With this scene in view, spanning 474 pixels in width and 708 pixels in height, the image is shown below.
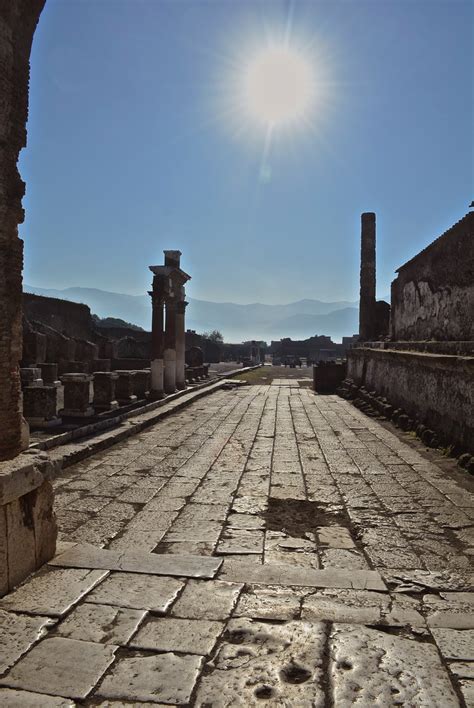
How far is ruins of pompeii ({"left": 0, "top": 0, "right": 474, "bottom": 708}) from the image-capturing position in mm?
2324

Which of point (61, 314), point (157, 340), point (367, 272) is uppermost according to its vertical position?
point (367, 272)

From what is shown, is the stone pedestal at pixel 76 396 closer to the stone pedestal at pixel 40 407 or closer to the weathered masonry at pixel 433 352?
the stone pedestal at pixel 40 407

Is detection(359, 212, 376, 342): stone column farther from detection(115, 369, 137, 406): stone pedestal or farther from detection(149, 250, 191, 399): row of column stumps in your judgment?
detection(115, 369, 137, 406): stone pedestal

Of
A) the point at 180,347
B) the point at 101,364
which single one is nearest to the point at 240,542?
the point at 180,347

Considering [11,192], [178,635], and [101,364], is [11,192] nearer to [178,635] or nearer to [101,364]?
[178,635]

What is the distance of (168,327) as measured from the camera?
16.0 meters

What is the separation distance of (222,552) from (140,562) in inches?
25.5

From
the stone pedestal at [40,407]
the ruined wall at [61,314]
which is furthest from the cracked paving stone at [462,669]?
the ruined wall at [61,314]

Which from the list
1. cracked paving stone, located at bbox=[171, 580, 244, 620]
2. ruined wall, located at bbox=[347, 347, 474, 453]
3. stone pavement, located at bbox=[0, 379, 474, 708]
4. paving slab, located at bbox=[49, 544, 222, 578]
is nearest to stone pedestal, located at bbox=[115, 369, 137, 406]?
stone pavement, located at bbox=[0, 379, 474, 708]

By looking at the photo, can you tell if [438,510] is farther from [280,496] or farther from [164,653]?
[164,653]

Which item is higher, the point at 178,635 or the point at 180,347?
the point at 180,347

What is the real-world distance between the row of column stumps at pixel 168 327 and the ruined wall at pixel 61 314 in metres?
10.7

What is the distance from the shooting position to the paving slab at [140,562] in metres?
3.47

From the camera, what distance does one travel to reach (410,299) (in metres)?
14.4
